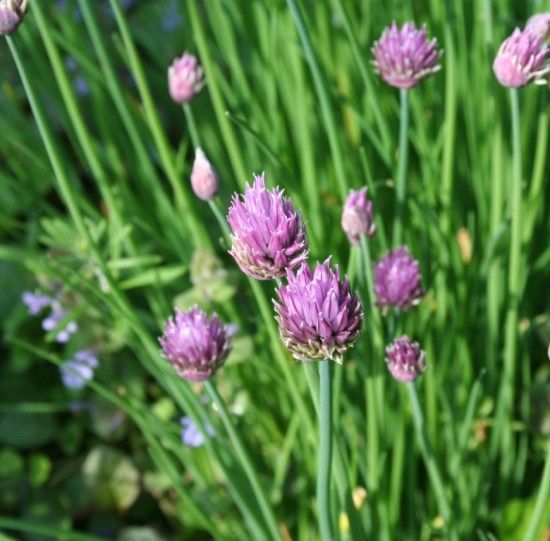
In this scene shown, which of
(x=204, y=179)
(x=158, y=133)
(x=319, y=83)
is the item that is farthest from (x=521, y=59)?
(x=158, y=133)

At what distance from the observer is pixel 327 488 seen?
700mm

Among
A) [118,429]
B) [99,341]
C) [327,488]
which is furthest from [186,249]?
[327,488]

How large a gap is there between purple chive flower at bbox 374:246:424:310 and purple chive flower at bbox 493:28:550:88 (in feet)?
0.70

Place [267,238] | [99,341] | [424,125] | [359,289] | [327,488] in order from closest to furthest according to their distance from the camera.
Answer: [267,238]
[327,488]
[359,289]
[424,125]
[99,341]

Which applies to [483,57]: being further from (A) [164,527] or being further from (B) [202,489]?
(A) [164,527]

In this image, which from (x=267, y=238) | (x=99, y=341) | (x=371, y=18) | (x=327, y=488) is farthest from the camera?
(x=99, y=341)

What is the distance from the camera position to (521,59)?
0.83m

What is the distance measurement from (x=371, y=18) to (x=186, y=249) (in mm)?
454

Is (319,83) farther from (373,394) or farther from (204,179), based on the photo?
(373,394)

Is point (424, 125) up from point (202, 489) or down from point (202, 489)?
up

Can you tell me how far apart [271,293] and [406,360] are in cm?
44

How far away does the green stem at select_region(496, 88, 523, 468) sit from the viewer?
0.90 m

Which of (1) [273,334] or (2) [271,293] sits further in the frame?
(2) [271,293]

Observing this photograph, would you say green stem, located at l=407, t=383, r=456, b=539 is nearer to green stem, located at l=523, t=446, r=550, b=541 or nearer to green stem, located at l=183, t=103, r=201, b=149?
green stem, located at l=523, t=446, r=550, b=541
